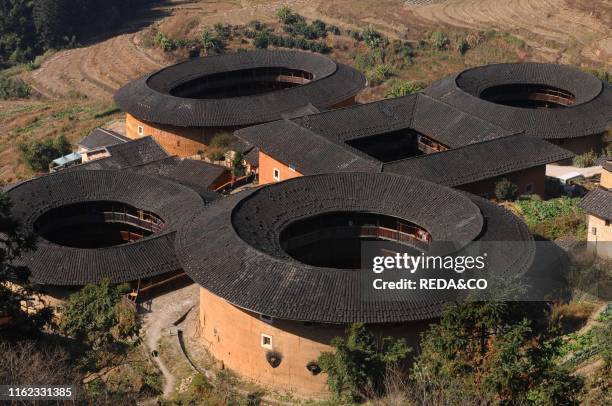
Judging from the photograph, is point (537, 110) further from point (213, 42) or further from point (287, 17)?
point (287, 17)

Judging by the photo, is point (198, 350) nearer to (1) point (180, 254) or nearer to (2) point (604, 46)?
(1) point (180, 254)

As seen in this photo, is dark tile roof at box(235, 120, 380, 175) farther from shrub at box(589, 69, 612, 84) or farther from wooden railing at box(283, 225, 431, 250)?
shrub at box(589, 69, 612, 84)

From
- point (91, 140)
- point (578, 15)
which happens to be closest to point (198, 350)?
point (91, 140)

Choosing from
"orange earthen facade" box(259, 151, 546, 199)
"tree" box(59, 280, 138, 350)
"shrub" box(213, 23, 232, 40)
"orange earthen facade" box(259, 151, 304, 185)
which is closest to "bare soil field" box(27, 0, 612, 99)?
"shrub" box(213, 23, 232, 40)

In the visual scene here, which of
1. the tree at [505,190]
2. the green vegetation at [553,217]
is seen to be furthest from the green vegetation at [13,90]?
the green vegetation at [553,217]

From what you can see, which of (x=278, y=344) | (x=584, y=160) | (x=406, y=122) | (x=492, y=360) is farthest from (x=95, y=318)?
(x=584, y=160)

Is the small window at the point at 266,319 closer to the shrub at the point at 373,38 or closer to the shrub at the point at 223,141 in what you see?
the shrub at the point at 223,141
